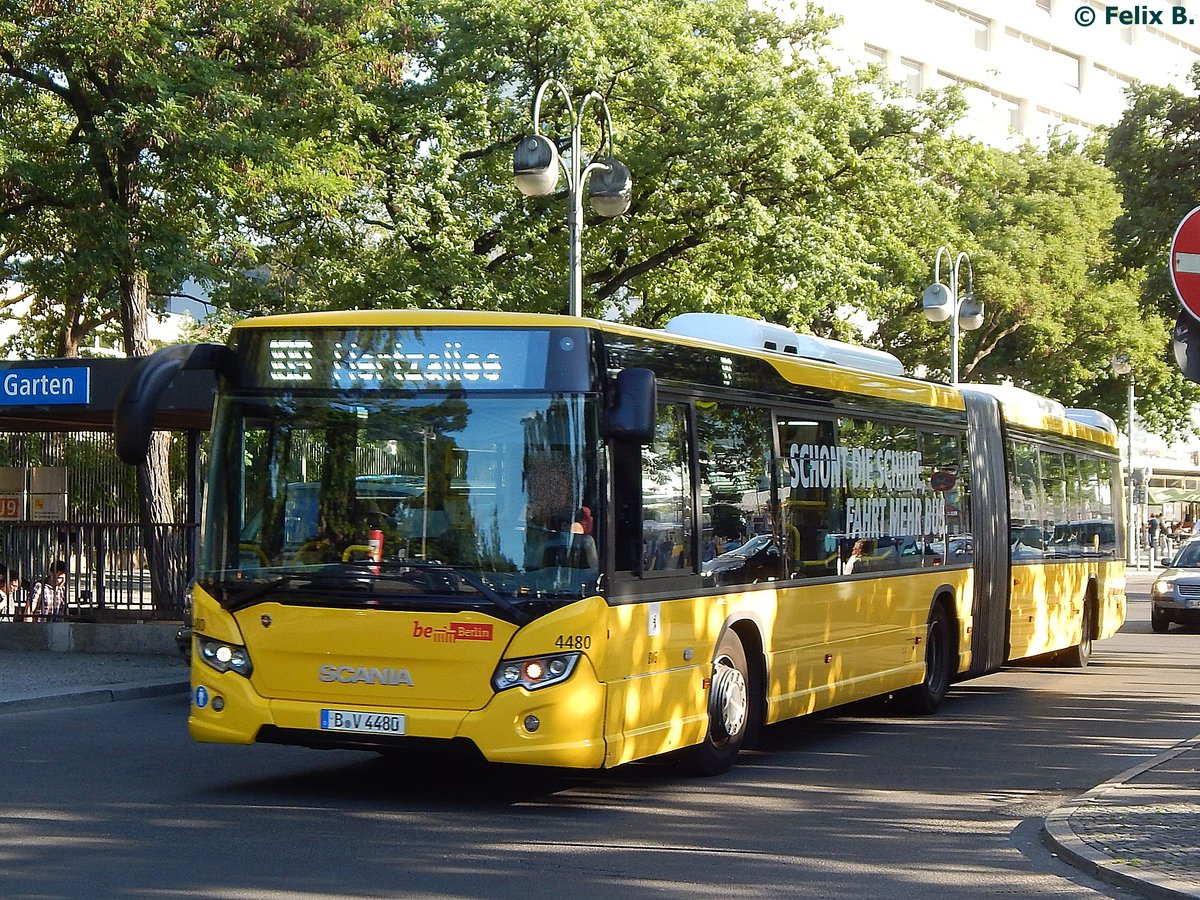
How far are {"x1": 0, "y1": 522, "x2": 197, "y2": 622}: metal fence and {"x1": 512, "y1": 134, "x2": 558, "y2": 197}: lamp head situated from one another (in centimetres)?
532

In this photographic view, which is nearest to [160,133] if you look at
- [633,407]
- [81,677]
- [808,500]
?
[81,677]

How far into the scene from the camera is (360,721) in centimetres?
941

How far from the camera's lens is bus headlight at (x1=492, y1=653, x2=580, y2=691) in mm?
9219

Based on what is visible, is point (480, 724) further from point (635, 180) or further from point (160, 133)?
point (635, 180)

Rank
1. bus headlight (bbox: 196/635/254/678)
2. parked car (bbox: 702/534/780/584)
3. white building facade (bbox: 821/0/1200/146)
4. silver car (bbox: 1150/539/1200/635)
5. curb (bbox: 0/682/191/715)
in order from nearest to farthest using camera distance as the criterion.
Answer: bus headlight (bbox: 196/635/254/678), parked car (bbox: 702/534/780/584), curb (bbox: 0/682/191/715), silver car (bbox: 1150/539/1200/635), white building facade (bbox: 821/0/1200/146)

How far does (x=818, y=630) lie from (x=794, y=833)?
3482mm

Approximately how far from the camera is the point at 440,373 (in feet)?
31.6

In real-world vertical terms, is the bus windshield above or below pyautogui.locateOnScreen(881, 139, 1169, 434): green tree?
below

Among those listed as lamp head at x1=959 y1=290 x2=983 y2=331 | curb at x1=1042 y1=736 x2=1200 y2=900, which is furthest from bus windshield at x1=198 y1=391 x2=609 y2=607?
lamp head at x1=959 y1=290 x2=983 y2=331

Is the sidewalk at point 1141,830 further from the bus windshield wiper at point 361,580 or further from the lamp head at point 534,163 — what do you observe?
the lamp head at point 534,163

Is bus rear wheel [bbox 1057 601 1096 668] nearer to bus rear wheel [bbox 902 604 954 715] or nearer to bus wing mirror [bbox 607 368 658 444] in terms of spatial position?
bus rear wheel [bbox 902 604 954 715]

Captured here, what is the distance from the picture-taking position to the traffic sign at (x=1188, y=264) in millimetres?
7715

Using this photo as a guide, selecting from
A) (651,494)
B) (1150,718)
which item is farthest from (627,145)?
(651,494)

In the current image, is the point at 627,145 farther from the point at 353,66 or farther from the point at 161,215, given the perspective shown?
the point at 161,215
